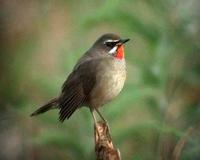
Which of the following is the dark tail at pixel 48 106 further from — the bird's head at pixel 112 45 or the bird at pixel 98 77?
the bird's head at pixel 112 45

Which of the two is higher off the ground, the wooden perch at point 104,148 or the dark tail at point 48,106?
the dark tail at point 48,106

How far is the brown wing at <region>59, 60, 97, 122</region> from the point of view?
8.27 metres

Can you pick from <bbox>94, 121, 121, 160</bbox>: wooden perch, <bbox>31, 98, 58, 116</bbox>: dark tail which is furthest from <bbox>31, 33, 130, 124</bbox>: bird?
<bbox>94, 121, 121, 160</bbox>: wooden perch

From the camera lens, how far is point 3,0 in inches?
543

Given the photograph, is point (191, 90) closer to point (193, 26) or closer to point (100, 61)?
point (193, 26)

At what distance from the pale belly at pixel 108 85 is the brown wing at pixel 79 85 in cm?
7

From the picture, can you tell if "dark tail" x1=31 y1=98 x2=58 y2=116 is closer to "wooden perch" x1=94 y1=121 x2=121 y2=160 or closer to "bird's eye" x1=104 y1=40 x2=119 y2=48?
"bird's eye" x1=104 y1=40 x2=119 y2=48

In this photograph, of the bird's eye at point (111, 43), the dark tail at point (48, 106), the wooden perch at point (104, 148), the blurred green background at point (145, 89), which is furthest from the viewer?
the blurred green background at point (145, 89)

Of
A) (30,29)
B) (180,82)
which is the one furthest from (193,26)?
(30,29)

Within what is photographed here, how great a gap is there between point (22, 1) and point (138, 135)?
530cm

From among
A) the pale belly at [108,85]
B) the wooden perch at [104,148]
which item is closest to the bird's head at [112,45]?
the pale belly at [108,85]

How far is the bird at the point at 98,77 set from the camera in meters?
8.30

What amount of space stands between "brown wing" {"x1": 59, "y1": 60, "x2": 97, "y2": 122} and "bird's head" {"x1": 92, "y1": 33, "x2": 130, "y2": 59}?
147 mm

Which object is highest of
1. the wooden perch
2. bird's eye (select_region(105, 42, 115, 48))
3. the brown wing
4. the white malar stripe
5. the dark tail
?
bird's eye (select_region(105, 42, 115, 48))
